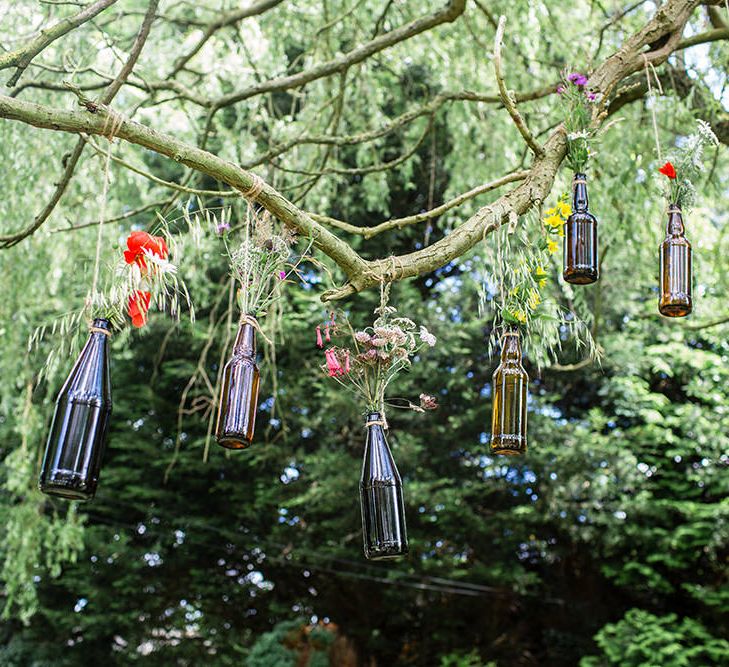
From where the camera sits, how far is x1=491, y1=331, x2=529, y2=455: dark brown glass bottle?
1.50 meters

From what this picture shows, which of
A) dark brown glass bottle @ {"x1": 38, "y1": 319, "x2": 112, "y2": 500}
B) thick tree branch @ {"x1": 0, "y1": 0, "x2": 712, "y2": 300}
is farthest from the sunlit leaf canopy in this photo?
dark brown glass bottle @ {"x1": 38, "y1": 319, "x2": 112, "y2": 500}

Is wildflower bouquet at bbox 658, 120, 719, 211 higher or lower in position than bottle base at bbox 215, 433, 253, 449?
higher

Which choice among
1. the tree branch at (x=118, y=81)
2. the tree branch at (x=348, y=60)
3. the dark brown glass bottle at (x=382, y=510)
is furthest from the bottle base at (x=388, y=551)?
the tree branch at (x=348, y=60)

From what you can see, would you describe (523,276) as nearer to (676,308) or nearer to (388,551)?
(676,308)

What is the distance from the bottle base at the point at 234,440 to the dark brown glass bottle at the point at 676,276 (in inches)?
33.8

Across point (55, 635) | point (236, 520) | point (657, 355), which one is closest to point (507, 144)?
point (657, 355)

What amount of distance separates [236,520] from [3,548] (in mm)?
1734

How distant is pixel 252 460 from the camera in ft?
20.9

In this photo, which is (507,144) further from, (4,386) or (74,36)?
(4,386)

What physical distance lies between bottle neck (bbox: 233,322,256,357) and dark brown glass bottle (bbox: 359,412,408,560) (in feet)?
0.87

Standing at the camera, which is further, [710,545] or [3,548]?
[3,548]

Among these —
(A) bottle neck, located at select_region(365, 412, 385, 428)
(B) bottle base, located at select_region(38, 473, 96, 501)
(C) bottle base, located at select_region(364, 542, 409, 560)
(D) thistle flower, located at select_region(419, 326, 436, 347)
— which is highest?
(D) thistle flower, located at select_region(419, 326, 436, 347)

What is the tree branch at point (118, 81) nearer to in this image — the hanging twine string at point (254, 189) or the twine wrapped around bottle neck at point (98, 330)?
the hanging twine string at point (254, 189)

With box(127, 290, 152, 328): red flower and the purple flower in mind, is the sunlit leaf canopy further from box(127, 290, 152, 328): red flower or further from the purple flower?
box(127, 290, 152, 328): red flower
